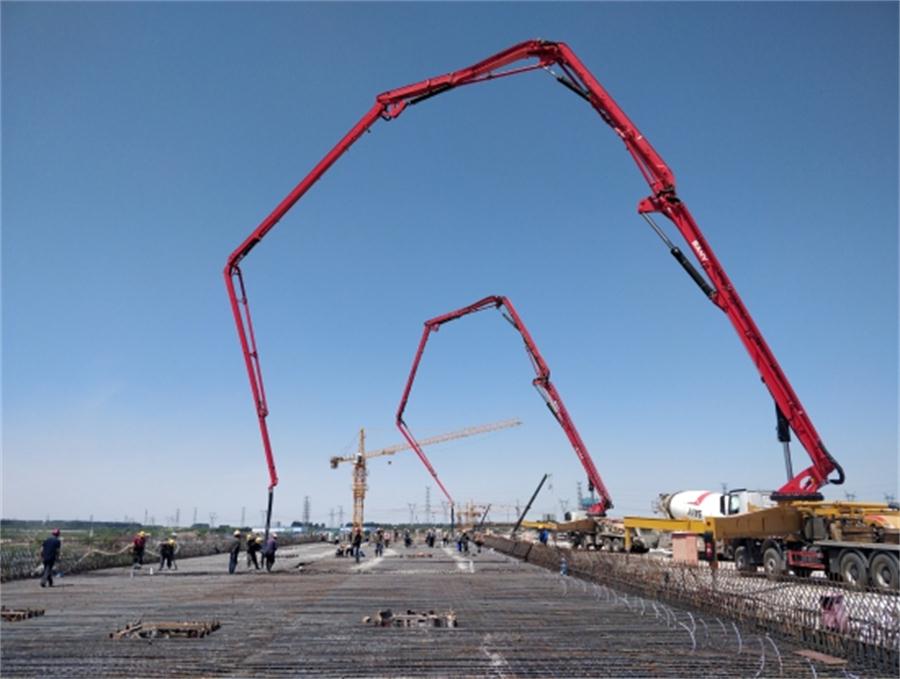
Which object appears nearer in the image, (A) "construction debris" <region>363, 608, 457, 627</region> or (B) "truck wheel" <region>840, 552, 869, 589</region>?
(A) "construction debris" <region>363, 608, 457, 627</region>

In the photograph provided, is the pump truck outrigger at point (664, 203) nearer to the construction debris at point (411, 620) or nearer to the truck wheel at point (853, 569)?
the truck wheel at point (853, 569)

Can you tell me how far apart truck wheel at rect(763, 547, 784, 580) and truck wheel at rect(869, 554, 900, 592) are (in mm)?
3930

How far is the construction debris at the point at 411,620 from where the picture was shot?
528 inches

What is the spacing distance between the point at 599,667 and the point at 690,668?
1.43 m

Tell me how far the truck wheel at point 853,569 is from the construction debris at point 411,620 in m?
13.2

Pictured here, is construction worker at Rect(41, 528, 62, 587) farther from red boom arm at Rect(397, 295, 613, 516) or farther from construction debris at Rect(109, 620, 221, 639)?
red boom arm at Rect(397, 295, 613, 516)

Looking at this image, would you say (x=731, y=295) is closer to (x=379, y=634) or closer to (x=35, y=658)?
(x=379, y=634)

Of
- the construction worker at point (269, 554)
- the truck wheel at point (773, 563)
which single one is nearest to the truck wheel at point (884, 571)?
the truck wheel at point (773, 563)

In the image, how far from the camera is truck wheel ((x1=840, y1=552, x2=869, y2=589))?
18.8m

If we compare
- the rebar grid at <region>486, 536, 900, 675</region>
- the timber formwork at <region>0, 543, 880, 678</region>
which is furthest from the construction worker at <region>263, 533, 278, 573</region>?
the rebar grid at <region>486, 536, 900, 675</region>

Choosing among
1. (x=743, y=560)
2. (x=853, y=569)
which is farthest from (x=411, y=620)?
(x=743, y=560)

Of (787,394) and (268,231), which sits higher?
(268,231)

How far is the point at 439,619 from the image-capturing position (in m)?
13.7

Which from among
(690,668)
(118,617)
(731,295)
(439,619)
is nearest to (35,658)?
(118,617)
